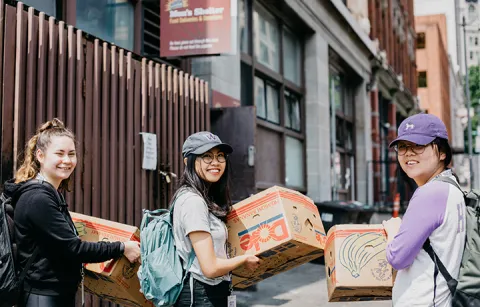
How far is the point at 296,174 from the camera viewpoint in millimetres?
14914

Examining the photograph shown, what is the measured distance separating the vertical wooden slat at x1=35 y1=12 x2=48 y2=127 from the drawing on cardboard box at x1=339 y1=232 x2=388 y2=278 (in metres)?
3.18

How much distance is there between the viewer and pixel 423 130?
3023 mm

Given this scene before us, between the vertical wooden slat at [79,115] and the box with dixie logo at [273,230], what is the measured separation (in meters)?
2.50

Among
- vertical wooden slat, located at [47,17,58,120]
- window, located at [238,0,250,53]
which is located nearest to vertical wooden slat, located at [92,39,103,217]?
vertical wooden slat, located at [47,17,58,120]

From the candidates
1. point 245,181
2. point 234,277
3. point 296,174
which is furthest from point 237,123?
point 296,174

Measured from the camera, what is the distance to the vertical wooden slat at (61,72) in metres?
5.62

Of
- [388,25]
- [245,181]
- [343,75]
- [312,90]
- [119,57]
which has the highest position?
[388,25]

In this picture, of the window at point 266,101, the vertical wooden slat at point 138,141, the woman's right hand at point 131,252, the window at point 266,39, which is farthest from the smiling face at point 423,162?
the window at point 266,39

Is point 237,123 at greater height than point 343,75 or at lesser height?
lesser

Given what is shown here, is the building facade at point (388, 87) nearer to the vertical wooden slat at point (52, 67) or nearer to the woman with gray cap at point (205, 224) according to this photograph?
the vertical wooden slat at point (52, 67)

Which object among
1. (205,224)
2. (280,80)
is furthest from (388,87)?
(205,224)

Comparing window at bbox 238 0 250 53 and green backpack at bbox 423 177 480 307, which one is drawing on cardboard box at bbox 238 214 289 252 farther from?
window at bbox 238 0 250 53

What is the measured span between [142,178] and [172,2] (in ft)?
9.34

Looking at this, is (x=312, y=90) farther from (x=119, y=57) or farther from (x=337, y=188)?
(x=119, y=57)
